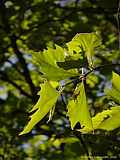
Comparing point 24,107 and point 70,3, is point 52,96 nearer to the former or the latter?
point 24,107

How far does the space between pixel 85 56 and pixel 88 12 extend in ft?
9.61

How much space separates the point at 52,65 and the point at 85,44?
0.13m

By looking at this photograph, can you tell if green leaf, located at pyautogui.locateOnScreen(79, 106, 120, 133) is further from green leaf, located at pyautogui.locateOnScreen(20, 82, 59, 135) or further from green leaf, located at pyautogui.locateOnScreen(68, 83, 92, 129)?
green leaf, located at pyautogui.locateOnScreen(20, 82, 59, 135)

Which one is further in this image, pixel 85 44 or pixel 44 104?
pixel 85 44

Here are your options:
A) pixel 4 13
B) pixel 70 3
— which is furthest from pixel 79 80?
pixel 70 3

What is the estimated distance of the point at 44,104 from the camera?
4.03ft

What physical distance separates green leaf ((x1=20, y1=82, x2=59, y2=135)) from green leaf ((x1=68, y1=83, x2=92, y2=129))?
0.21ft

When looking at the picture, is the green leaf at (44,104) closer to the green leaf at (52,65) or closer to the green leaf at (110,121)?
the green leaf at (52,65)

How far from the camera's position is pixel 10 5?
3.78 meters

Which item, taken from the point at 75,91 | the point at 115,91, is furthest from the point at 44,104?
the point at 115,91

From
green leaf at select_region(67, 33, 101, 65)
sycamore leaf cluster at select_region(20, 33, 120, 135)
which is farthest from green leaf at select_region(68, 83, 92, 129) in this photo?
green leaf at select_region(67, 33, 101, 65)

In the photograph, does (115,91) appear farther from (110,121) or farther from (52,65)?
(52,65)

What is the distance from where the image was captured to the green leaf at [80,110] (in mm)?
1273

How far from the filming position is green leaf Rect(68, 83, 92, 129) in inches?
50.1
